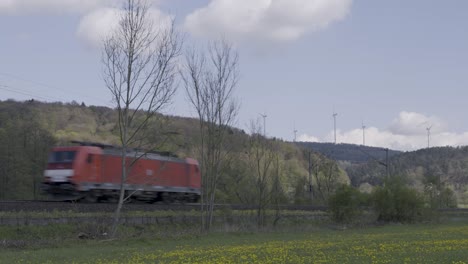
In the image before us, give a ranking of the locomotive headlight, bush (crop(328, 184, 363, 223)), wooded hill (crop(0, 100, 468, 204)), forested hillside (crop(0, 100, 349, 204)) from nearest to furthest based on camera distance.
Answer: the locomotive headlight, forested hillside (crop(0, 100, 349, 204)), bush (crop(328, 184, 363, 223)), wooded hill (crop(0, 100, 468, 204))

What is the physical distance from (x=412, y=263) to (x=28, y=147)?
2328 inches

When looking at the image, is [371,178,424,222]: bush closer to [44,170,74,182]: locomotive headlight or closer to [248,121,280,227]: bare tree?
[248,121,280,227]: bare tree

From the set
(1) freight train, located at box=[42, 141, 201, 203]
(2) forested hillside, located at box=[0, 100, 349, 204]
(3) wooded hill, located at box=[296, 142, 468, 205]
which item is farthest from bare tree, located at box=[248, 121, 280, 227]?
(3) wooded hill, located at box=[296, 142, 468, 205]

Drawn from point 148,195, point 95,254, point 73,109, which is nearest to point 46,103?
point 73,109

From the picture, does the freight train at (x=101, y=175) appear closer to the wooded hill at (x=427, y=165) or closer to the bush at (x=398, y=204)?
the bush at (x=398, y=204)

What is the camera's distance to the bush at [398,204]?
53906 mm

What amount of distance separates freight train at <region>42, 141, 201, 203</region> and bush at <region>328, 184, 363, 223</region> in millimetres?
14160

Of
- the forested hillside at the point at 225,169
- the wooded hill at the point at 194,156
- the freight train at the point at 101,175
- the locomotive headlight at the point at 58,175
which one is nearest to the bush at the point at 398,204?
the wooded hill at the point at 194,156

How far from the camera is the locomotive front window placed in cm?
4245

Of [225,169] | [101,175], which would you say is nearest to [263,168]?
[225,169]

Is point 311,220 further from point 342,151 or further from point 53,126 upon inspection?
point 342,151

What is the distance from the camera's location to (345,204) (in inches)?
1986

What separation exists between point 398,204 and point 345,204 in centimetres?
659

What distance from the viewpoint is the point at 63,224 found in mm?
31328
